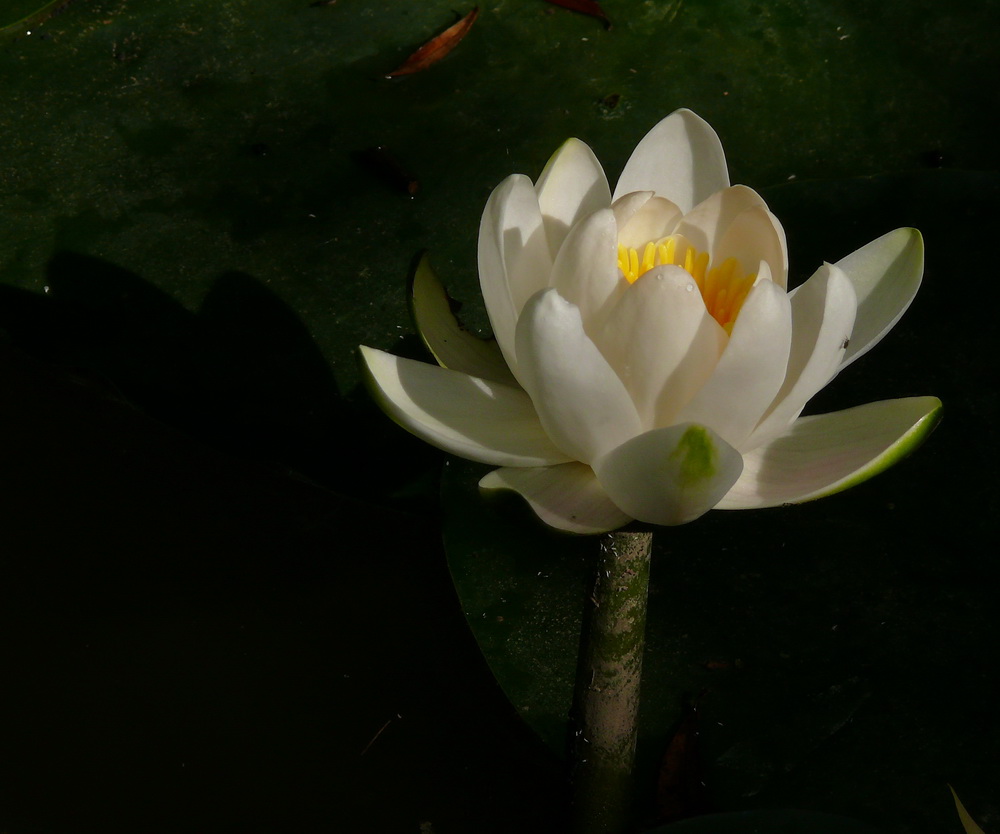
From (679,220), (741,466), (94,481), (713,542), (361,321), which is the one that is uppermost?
(679,220)

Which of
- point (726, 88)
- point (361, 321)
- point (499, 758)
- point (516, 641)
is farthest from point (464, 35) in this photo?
point (499, 758)

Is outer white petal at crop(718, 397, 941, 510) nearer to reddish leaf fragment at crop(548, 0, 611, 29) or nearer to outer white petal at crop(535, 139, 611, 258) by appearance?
outer white petal at crop(535, 139, 611, 258)

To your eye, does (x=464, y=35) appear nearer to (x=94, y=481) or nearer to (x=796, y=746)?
(x=94, y=481)

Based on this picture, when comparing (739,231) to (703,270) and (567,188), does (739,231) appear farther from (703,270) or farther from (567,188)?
(567,188)

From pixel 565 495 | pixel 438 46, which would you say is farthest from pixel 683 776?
pixel 438 46

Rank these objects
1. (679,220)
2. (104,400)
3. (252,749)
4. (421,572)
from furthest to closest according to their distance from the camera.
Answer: (104,400) < (421,572) < (252,749) < (679,220)

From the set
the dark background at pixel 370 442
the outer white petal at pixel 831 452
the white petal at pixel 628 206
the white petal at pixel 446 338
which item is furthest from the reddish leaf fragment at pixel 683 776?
the white petal at pixel 628 206

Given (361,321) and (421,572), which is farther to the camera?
(421,572)
